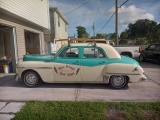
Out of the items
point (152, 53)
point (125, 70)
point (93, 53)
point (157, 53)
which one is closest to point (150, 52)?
point (152, 53)

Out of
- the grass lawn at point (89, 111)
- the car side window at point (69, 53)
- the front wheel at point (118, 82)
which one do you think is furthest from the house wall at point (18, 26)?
the front wheel at point (118, 82)

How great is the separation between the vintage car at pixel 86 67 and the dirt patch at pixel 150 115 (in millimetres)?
1809

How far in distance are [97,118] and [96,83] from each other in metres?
2.56

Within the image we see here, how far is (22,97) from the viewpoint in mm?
4867

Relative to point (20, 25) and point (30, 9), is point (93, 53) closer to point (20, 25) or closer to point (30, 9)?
point (20, 25)

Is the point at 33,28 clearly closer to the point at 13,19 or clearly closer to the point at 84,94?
the point at 13,19

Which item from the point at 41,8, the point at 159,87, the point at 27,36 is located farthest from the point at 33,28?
the point at 159,87

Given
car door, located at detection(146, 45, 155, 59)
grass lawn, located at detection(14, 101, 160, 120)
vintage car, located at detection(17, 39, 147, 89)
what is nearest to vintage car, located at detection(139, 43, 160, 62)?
car door, located at detection(146, 45, 155, 59)

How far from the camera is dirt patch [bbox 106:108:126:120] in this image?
3.54 meters

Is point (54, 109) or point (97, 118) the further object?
point (54, 109)

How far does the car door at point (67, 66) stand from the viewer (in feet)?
18.5

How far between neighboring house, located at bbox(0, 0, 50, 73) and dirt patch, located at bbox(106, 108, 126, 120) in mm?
5807

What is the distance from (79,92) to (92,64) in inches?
42.1

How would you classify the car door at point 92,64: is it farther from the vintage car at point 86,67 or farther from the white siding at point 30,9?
the white siding at point 30,9
